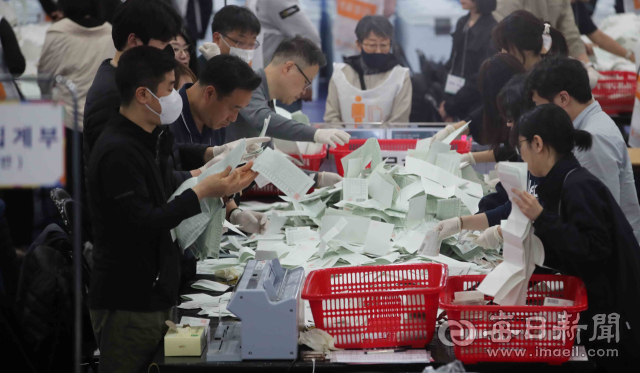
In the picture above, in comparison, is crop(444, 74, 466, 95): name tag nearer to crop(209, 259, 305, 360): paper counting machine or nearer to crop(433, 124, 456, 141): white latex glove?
crop(433, 124, 456, 141): white latex glove

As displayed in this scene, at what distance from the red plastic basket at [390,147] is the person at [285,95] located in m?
0.26

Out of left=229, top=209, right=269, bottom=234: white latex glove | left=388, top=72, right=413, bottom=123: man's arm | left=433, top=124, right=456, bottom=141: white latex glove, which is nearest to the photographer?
left=229, top=209, right=269, bottom=234: white latex glove

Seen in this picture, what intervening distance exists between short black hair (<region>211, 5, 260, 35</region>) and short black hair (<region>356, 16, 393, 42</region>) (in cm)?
154

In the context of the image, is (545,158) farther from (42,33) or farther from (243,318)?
(42,33)

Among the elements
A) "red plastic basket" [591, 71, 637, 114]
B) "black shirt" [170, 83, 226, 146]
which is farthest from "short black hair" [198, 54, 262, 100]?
"red plastic basket" [591, 71, 637, 114]

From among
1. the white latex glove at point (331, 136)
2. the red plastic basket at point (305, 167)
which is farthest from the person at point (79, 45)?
the white latex glove at point (331, 136)

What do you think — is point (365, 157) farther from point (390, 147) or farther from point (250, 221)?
point (250, 221)

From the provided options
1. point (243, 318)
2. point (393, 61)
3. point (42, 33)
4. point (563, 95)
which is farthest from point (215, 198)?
point (42, 33)

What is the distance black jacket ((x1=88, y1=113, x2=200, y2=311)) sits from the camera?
2180mm

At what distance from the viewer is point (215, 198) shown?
2.55 m

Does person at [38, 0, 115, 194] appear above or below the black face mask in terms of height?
above

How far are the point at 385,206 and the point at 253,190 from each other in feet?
3.69

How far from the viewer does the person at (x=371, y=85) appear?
556 centimetres

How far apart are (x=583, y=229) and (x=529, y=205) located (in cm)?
20
